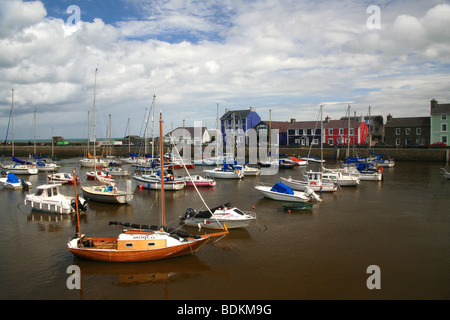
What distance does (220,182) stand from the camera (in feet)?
150

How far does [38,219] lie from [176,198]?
42.3 ft

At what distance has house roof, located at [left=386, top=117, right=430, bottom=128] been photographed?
7644 cm

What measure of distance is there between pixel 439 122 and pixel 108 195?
241 feet

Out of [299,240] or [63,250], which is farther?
[299,240]

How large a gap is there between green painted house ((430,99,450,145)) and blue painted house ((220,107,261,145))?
139ft

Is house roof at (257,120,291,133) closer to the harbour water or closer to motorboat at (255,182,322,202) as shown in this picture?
motorboat at (255,182,322,202)

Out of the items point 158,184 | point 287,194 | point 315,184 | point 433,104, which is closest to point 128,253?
point 287,194

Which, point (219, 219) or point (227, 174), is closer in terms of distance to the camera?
point (219, 219)

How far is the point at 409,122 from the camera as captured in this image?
7894 cm

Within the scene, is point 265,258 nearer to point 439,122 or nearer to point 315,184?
point 315,184

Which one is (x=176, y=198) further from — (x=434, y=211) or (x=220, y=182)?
(x=434, y=211)

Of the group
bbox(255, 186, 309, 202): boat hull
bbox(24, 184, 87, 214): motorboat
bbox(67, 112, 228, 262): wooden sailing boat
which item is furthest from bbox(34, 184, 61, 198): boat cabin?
bbox(255, 186, 309, 202): boat hull

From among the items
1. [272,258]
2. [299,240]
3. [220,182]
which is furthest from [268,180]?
[272,258]
